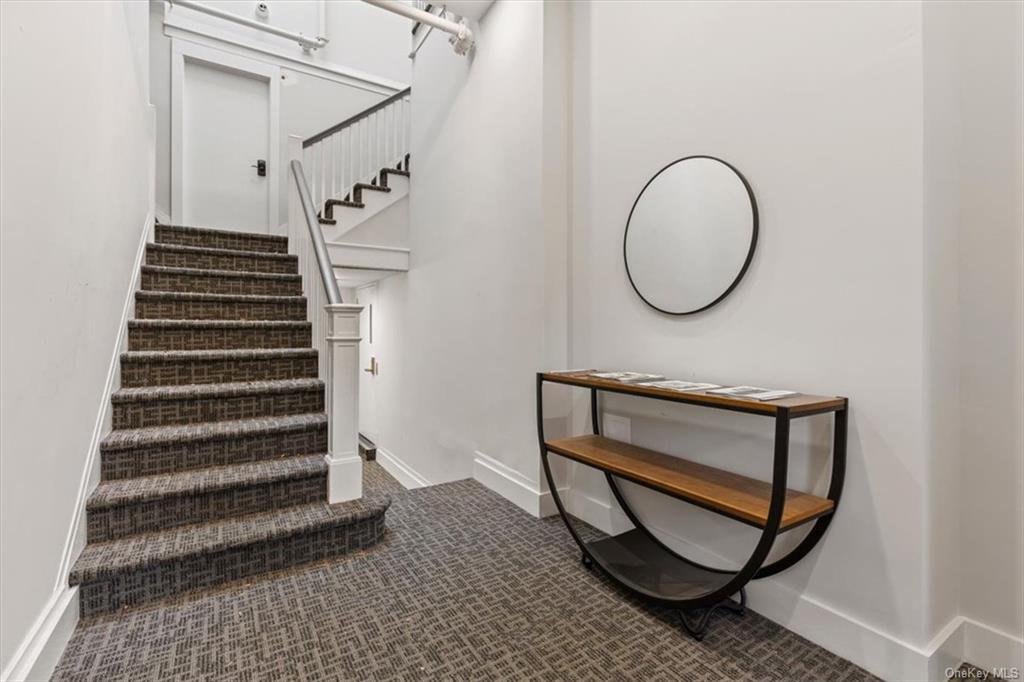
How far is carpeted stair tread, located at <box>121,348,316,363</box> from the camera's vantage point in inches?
93.9

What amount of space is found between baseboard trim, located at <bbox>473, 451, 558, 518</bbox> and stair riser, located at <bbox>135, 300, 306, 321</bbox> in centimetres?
160

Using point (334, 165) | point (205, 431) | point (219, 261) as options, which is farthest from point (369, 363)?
point (205, 431)

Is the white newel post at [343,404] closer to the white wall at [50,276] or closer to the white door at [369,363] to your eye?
the white wall at [50,276]

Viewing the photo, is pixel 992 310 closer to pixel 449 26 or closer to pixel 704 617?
pixel 704 617

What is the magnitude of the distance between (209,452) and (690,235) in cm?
232

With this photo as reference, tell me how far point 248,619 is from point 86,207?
1.68 metres

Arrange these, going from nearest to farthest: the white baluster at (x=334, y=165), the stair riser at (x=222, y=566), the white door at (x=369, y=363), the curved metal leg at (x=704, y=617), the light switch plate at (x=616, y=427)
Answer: the curved metal leg at (x=704, y=617), the stair riser at (x=222, y=566), the light switch plate at (x=616, y=427), the white baluster at (x=334, y=165), the white door at (x=369, y=363)

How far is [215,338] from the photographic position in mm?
2758

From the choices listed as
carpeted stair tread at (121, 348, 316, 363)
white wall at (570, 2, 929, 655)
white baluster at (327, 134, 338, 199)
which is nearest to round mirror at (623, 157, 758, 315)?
white wall at (570, 2, 929, 655)

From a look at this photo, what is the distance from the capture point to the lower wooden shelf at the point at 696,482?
51.8 inches

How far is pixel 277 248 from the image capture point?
12.6 ft

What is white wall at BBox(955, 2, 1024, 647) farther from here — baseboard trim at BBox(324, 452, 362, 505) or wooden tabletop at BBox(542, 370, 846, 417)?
baseboard trim at BBox(324, 452, 362, 505)

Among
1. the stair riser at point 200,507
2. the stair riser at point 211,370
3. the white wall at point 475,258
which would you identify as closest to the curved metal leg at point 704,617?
the white wall at point 475,258

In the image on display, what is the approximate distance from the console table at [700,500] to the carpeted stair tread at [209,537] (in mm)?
925
